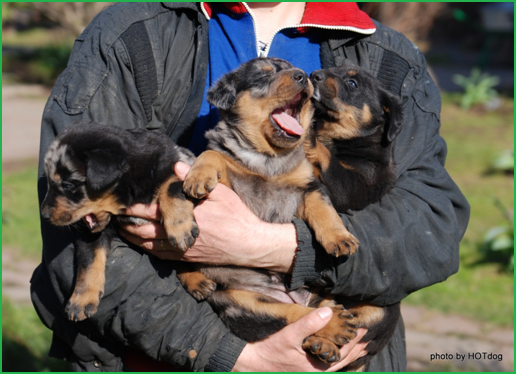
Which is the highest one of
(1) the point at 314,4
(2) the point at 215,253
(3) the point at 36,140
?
(1) the point at 314,4

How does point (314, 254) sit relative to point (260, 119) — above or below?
below

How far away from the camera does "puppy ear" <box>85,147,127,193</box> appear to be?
2.74 metres

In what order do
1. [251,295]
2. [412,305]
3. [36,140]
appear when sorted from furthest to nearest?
[36,140] < [412,305] < [251,295]

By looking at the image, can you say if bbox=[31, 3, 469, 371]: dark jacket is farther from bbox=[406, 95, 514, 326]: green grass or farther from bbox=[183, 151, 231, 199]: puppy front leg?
bbox=[406, 95, 514, 326]: green grass

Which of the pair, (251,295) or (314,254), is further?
(251,295)

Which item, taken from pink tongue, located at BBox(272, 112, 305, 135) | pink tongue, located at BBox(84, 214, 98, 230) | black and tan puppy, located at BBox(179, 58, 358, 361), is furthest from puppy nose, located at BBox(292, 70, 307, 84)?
pink tongue, located at BBox(84, 214, 98, 230)

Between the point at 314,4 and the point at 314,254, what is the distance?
1508 millimetres

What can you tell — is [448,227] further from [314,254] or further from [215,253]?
[215,253]

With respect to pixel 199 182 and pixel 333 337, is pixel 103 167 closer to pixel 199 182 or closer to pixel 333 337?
pixel 199 182

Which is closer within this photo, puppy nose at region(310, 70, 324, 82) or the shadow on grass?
puppy nose at region(310, 70, 324, 82)

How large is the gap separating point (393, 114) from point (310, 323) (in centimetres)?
131

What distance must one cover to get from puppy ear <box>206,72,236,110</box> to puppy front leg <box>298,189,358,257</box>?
67 centimetres

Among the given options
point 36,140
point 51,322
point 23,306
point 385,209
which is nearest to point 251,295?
point 385,209

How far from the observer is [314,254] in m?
2.82
